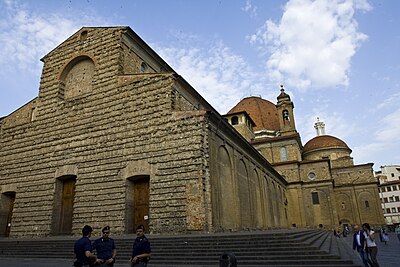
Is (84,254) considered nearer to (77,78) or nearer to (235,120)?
(77,78)

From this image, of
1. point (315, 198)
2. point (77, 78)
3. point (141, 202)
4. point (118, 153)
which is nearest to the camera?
point (141, 202)

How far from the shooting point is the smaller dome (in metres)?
50.2

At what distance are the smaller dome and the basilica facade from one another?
2855cm

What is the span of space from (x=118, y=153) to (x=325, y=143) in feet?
136

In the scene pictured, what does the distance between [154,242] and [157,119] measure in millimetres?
7067

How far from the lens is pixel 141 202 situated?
54.3ft

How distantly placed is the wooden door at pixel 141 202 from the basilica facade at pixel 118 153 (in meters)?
0.05

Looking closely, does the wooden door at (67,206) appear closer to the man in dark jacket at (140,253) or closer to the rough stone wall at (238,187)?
the rough stone wall at (238,187)

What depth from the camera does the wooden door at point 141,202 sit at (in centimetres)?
1623

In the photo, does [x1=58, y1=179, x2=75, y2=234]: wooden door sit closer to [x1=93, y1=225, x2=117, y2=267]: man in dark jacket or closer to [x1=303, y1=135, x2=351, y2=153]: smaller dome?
[x1=93, y1=225, x2=117, y2=267]: man in dark jacket

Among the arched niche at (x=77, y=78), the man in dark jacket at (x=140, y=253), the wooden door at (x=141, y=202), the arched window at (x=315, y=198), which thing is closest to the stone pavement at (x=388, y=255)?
the man in dark jacket at (x=140, y=253)

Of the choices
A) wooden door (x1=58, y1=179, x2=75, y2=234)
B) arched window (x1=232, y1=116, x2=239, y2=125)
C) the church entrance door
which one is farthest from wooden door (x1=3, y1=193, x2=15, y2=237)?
arched window (x1=232, y1=116, x2=239, y2=125)

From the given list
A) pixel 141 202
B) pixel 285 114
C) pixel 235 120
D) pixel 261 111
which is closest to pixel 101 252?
pixel 141 202

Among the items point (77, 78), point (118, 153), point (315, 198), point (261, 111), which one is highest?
point (261, 111)
